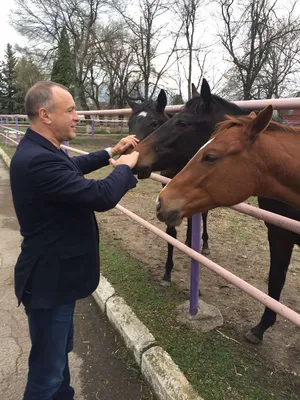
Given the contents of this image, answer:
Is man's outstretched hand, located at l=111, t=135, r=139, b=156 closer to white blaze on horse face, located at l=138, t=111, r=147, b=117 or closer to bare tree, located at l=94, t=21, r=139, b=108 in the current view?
white blaze on horse face, located at l=138, t=111, r=147, b=117

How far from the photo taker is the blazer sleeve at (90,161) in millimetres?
2289

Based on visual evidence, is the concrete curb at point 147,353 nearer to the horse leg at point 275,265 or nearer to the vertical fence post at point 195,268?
the vertical fence post at point 195,268

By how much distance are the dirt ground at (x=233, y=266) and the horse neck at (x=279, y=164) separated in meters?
1.34

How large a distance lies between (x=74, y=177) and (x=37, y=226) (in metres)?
0.33

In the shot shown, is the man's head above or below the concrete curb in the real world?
above

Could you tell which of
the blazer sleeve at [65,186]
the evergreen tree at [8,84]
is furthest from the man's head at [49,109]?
the evergreen tree at [8,84]

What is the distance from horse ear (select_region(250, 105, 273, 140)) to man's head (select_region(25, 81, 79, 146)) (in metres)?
0.95

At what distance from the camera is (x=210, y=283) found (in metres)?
3.57

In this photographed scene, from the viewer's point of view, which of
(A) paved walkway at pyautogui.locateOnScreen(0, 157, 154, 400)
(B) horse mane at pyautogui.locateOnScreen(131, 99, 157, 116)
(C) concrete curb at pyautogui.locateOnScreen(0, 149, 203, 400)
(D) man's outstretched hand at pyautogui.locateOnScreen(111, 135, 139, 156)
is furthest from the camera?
(B) horse mane at pyautogui.locateOnScreen(131, 99, 157, 116)

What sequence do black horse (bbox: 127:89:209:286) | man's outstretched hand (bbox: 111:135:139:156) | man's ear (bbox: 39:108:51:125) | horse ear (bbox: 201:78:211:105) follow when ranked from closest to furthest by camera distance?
man's ear (bbox: 39:108:51:125)
man's outstretched hand (bbox: 111:135:139:156)
horse ear (bbox: 201:78:211:105)
black horse (bbox: 127:89:209:286)

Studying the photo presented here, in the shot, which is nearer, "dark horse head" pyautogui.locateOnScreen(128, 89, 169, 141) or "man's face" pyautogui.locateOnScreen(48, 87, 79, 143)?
"man's face" pyautogui.locateOnScreen(48, 87, 79, 143)

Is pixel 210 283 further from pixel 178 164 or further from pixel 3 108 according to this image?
pixel 3 108

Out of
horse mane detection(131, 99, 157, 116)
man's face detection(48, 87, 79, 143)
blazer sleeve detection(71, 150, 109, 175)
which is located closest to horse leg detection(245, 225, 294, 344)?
blazer sleeve detection(71, 150, 109, 175)

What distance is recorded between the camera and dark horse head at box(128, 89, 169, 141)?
350 cm
